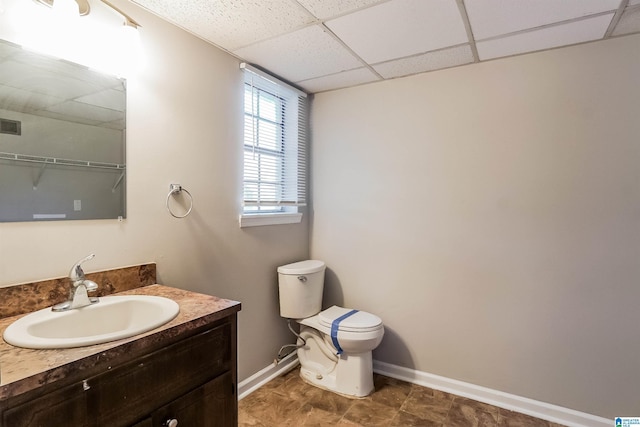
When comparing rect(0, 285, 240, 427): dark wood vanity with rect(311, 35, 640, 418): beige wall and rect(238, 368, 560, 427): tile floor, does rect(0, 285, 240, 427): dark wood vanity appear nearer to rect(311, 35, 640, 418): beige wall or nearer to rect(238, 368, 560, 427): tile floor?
rect(238, 368, 560, 427): tile floor

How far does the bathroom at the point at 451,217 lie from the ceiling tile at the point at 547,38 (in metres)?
0.08

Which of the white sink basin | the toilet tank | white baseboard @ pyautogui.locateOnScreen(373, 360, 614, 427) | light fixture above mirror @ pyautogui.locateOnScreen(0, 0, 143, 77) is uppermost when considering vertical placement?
light fixture above mirror @ pyautogui.locateOnScreen(0, 0, 143, 77)

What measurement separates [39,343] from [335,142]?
7.11 feet

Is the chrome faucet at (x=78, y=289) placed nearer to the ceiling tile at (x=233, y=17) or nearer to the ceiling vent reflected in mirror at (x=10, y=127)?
A: the ceiling vent reflected in mirror at (x=10, y=127)

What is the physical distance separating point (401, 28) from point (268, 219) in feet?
4.61

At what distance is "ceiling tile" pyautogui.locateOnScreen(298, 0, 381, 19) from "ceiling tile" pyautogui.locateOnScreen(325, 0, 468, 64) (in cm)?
5

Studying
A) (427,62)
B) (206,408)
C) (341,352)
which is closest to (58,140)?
(206,408)

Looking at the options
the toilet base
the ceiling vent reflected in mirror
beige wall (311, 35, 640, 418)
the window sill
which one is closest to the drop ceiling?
beige wall (311, 35, 640, 418)

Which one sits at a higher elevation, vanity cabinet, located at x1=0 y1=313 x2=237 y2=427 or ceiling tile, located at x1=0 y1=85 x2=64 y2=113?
ceiling tile, located at x1=0 y1=85 x2=64 y2=113


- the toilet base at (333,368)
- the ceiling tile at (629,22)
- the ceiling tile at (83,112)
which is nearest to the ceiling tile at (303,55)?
the ceiling tile at (83,112)

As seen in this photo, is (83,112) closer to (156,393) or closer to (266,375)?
(156,393)

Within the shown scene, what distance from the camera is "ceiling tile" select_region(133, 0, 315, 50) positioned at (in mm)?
1521

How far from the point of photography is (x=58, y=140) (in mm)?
1271

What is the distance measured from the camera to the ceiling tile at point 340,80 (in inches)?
90.8
